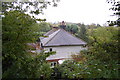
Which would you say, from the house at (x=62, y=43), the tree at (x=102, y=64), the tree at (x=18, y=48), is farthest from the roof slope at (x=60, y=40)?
the tree at (x=18, y=48)

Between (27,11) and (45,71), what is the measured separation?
0.81 meters

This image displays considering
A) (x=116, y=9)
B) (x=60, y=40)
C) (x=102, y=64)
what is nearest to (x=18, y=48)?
(x=102, y=64)

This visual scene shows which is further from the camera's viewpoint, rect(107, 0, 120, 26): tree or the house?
the house

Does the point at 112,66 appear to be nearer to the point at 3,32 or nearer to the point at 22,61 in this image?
the point at 22,61

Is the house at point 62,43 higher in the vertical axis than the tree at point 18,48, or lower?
lower

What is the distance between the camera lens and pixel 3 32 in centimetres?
113

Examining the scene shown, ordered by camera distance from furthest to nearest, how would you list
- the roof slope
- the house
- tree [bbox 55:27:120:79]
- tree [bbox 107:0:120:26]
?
the roof slope
the house
tree [bbox 107:0:120:26]
tree [bbox 55:27:120:79]

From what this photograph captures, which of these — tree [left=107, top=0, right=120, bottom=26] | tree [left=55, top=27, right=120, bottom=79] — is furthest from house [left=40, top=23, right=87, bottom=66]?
tree [left=107, top=0, right=120, bottom=26]

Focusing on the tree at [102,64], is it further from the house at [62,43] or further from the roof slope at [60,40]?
the roof slope at [60,40]

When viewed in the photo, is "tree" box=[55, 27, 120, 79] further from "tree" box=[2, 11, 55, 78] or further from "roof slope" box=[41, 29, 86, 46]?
"roof slope" box=[41, 29, 86, 46]

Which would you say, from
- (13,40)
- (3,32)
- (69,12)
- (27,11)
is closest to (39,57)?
(13,40)

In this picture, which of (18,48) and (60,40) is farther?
(60,40)

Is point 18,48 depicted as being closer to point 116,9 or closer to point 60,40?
point 116,9

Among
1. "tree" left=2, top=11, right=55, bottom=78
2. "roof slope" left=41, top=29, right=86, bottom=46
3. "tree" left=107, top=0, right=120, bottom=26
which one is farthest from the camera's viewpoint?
"roof slope" left=41, top=29, right=86, bottom=46
